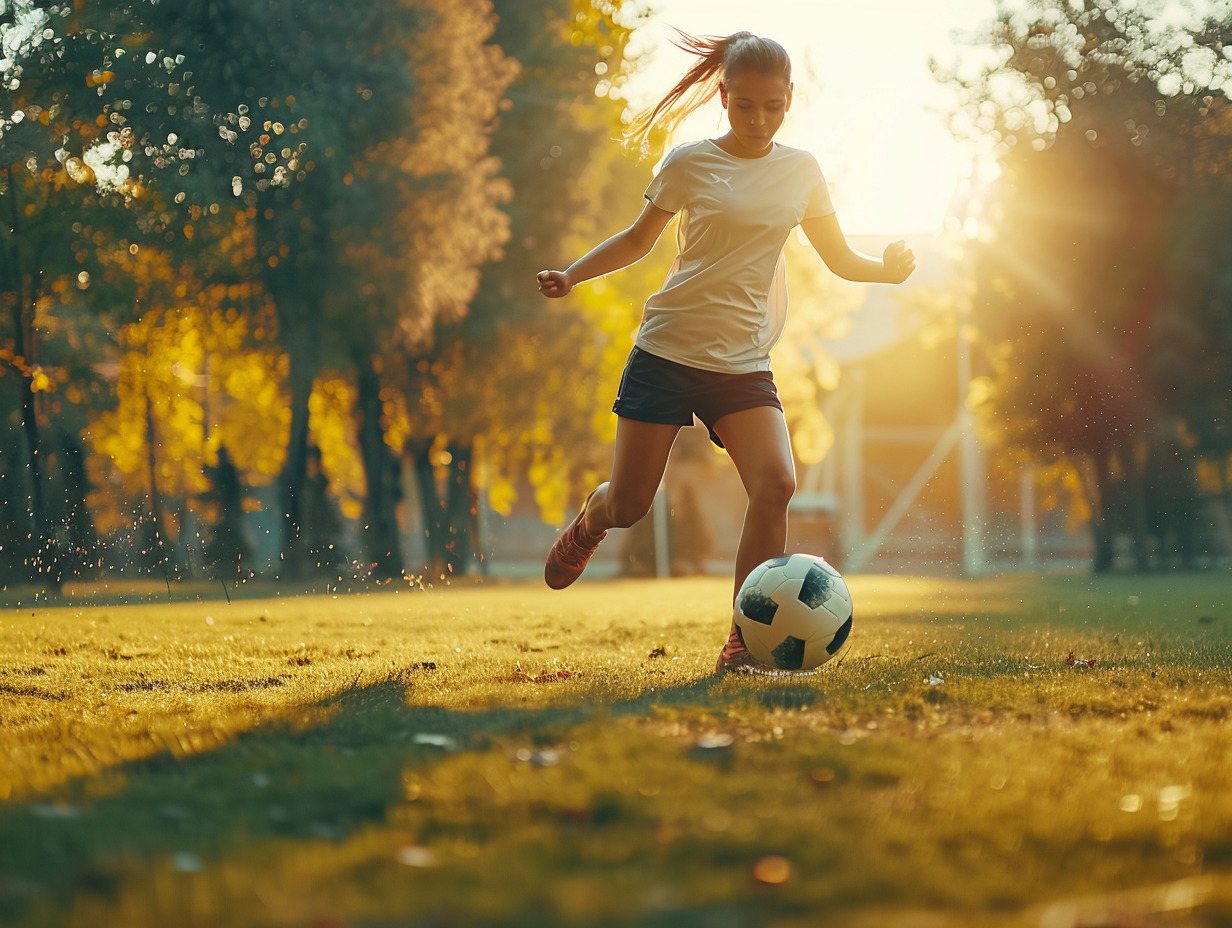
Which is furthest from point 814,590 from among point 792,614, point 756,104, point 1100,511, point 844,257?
point 1100,511

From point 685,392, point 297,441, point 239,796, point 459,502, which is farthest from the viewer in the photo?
point 459,502

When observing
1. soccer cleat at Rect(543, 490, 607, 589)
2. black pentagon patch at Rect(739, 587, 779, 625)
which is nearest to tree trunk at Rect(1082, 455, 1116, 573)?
soccer cleat at Rect(543, 490, 607, 589)

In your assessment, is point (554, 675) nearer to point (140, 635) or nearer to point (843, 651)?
point (843, 651)

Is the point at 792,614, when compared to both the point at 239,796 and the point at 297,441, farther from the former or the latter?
the point at 297,441

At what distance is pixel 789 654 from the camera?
559 centimetres

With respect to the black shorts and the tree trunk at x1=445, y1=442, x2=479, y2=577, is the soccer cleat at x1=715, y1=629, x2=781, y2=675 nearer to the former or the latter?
the black shorts

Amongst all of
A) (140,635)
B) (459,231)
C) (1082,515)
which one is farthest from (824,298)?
(140,635)

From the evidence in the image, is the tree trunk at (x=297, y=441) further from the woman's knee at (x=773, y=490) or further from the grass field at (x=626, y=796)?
the woman's knee at (x=773, y=490)

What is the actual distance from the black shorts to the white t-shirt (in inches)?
1.9

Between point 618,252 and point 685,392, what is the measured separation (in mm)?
751

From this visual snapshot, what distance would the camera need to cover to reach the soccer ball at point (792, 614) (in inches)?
218

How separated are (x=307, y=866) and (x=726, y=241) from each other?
3.88 metres

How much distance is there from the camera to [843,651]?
22.9ft

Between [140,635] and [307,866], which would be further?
[140,635]
